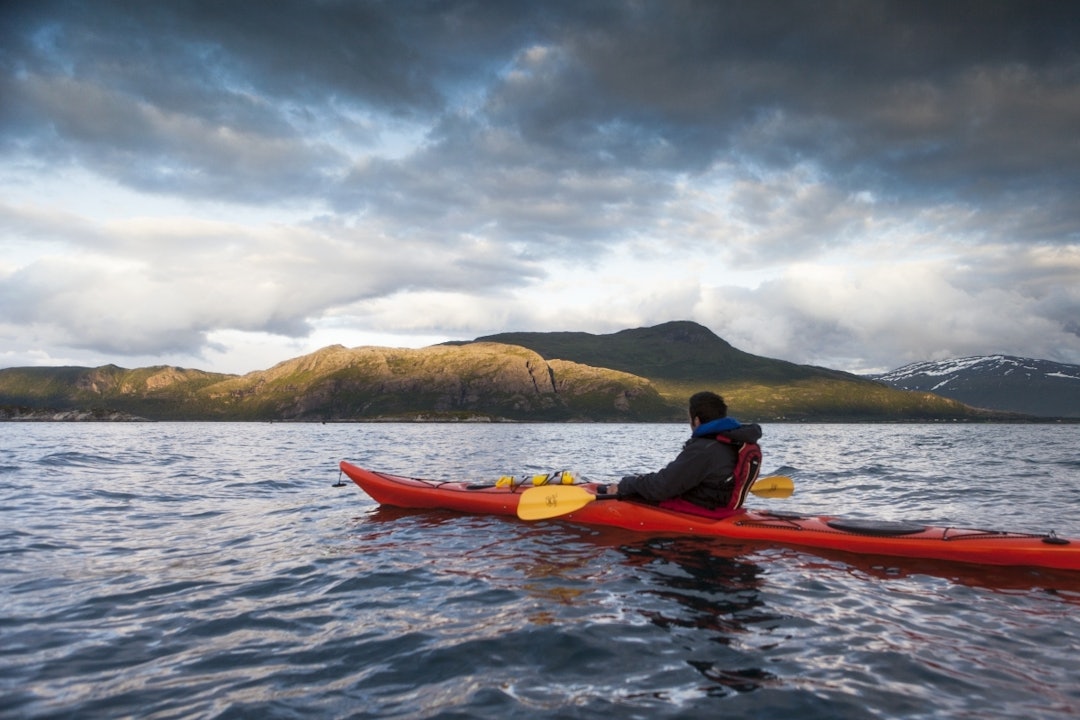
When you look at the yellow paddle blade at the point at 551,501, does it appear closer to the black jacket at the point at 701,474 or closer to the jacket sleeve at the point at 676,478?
the jacket sleeve at the point at 676,478

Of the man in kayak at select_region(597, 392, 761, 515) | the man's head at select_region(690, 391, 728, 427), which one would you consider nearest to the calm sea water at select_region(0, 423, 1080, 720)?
the man in kayak at select_region(597, 392, 761, 515)

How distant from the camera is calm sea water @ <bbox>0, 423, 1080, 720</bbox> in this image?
4.88 m

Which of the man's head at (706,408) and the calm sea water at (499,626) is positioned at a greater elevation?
the man's head at (706,408)

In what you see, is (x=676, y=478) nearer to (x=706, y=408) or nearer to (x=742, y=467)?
(x=742, y=467)

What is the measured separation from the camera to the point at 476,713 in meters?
4.61

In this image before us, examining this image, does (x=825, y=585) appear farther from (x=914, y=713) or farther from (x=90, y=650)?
(x=90, y=650)

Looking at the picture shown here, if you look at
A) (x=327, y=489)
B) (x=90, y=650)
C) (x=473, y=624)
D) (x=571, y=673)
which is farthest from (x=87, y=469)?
(x=571, y=673)

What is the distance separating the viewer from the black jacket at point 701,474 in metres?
10.4

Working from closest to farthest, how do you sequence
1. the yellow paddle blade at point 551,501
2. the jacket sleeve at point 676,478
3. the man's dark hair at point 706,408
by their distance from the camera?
the jacket sleeve at point 676,478 < the man's dark hair at point 706,408 < the yellow paddle blade at point 551,501

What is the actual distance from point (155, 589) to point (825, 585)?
8.54 metres

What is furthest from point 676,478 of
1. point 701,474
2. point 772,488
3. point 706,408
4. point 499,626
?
point 499,626

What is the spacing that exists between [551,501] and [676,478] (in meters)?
2.24

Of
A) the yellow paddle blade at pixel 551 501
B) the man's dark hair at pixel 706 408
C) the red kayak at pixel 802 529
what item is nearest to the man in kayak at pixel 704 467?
the man's dark hair at pixel 706 408

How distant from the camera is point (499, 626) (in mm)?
6605
